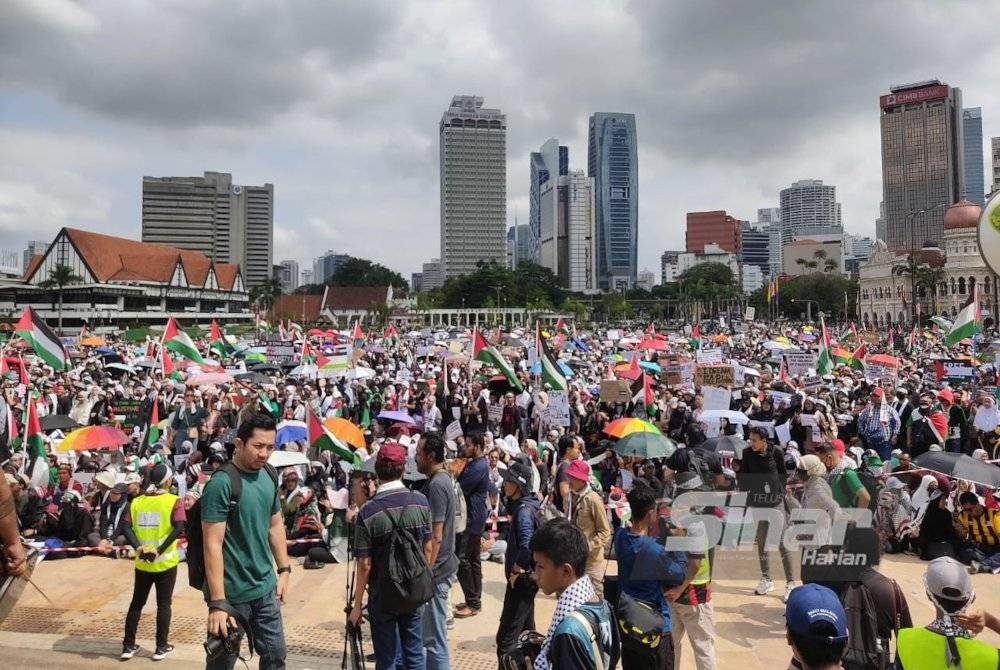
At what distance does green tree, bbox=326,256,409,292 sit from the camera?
419 feet

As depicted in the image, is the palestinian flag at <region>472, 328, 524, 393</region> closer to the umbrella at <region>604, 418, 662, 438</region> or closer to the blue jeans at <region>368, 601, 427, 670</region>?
the umbrella at <region>604, 418, 662, 438</region>

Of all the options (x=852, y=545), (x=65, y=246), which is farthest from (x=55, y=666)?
(x=65, y=246)

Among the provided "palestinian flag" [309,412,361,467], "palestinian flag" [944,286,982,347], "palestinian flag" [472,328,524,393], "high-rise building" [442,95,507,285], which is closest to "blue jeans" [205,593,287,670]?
"palestinian flag" [309,412,361,467]

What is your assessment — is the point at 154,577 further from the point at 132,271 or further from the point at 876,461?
the point at 132,271

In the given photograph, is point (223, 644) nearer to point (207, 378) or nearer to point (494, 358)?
point (494, 358)

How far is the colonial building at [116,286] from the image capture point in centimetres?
6981

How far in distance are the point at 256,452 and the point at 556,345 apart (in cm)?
2543

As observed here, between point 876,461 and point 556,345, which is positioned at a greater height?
point 556,345

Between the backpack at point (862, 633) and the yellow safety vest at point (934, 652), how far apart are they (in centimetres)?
92

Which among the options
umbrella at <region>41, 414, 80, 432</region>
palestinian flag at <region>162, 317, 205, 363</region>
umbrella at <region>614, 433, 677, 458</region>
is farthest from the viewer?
palestinian flag at <region>162, 317, 205, 363</region>

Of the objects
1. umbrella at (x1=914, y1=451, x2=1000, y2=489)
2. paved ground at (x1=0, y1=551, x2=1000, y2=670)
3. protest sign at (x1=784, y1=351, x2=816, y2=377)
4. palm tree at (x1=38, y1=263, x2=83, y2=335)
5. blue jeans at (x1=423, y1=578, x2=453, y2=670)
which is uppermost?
palm tree at (x1=38, y1=263, x2=83, y2=335)

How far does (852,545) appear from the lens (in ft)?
12.8

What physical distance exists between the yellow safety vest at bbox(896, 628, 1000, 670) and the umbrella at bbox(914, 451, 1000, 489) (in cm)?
469

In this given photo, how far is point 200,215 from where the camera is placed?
532 feet
